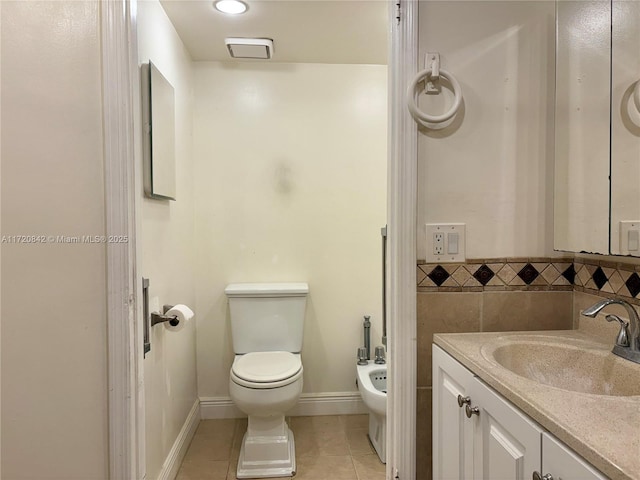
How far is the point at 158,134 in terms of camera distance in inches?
65.4

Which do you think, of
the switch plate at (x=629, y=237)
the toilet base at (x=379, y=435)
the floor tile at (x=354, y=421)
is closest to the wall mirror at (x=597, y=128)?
the switch plate at (x=629, y=237)

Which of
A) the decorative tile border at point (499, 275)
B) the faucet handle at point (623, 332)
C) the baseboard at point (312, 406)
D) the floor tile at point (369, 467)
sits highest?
the decorative tile border at point (499, 275)

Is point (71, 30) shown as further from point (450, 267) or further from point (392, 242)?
point (450, 267)

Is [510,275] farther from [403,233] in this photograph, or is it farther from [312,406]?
[312,406]

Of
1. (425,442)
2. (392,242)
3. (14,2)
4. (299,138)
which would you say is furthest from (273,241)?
(14,2)

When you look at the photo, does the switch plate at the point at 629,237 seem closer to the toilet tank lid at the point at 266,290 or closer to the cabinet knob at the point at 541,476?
the cabinet knob at the point at 541,476

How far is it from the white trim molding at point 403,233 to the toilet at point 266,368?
2.51ft

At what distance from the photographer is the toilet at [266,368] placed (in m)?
1.91

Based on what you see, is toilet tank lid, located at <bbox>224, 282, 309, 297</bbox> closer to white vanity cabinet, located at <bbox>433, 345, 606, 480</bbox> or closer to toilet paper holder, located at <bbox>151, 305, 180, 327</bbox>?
toilet paper holder, located at <bbox>151, 305, 180, 327</bbox>

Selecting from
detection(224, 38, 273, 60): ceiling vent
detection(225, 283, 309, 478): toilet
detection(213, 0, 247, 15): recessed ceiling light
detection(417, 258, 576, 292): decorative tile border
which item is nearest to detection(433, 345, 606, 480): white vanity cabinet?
detection(417, 258, 576, 292): decorative tile border

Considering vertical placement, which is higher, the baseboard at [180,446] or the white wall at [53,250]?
the white wall at [53,250]

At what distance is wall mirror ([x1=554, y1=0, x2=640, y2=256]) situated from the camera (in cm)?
103

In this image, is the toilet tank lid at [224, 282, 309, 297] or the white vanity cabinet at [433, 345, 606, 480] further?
the toilet tank lid at [224, 282, 309, 297]

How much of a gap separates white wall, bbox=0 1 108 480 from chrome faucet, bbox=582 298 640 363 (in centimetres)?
131
